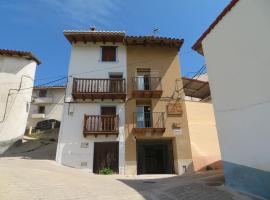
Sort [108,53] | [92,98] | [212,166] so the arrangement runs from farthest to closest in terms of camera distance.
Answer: [108,53] < [92,98] < [212,166]

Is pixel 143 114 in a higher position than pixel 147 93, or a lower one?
lower

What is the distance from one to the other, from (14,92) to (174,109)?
13506 millimetres

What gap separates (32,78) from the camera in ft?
64.2

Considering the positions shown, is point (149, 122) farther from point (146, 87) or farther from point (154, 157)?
point (154, 157)

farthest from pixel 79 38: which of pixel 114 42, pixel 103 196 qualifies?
pixel 103 196

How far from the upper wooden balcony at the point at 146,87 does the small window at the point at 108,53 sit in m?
2.76

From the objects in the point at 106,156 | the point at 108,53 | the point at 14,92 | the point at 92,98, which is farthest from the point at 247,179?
the point at 14,92

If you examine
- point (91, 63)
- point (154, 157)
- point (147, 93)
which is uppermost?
point (91, 63)

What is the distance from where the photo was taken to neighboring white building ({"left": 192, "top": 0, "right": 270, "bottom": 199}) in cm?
646

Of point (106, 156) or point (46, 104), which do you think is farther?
point (46, 104)

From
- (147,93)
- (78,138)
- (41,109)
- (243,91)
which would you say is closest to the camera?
(243,91)

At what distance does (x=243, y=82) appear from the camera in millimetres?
7363

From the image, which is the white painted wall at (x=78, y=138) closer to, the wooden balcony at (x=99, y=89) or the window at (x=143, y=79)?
the wooden balcony at (x=99, y=89)

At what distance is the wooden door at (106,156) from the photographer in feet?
44.6
